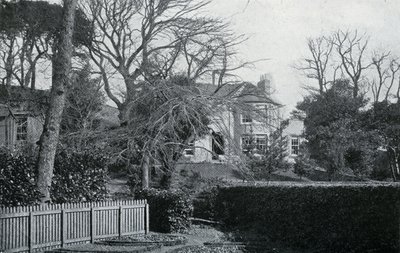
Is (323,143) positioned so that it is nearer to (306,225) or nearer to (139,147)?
(139,147)

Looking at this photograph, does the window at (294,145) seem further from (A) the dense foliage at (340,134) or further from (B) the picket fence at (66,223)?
(B) the picket fence at (66,223)

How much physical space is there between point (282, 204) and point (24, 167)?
8.85 m

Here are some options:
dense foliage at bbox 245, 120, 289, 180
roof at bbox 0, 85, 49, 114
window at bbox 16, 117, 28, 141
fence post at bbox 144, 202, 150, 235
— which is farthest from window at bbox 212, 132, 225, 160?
window at bbox 16, 117, 28, 141

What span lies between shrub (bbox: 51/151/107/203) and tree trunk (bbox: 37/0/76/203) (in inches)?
46.5

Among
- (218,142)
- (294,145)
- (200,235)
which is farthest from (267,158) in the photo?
(200,235)

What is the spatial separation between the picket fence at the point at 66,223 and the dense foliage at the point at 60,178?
1273mm

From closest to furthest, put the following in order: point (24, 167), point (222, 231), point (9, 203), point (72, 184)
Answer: point (9, 203)
point (24, 167)
point (72, 184)
point (222, 231)

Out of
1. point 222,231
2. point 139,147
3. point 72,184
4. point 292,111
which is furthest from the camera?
point 292,111

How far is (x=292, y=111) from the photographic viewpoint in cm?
4894

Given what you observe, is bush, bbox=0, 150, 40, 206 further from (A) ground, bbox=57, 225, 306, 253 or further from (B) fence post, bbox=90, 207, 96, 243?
(A) ground, bbox=57, 225, 306, 253

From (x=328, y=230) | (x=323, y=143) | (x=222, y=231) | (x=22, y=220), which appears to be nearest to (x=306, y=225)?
(x=328, y=230)

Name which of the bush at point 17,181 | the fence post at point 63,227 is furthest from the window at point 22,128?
the fence post at point 63,227

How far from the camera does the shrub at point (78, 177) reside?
1723 cm

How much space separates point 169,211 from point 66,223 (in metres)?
4.92
